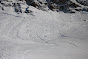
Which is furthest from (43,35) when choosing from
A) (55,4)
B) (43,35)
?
(55,4)

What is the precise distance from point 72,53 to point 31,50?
65cm

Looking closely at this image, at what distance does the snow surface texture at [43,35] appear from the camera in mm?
1592

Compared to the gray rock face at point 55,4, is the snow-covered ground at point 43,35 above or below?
below

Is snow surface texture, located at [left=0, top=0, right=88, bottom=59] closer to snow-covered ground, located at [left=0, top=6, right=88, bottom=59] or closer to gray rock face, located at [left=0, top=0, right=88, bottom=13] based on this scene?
snow-covered ground, located at [left=0, top=6, right=88, bottom=59]

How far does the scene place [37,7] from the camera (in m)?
3.42

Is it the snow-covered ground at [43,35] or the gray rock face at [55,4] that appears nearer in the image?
the snow-covered ground at [43,35]

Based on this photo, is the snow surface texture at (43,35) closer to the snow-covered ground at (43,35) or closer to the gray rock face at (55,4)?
the snow-covered ground at (43,35)

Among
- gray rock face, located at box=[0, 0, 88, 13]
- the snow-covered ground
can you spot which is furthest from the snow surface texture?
gray rock face, located at box=[0, 0, 88, 13]

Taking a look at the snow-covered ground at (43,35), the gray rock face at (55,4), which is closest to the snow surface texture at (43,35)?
the snow-covered ground at (43,35)

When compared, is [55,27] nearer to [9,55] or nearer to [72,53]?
[72,53]

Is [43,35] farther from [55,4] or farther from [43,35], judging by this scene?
[55,4]

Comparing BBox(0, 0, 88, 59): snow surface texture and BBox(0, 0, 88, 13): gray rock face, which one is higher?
BBox(0, 0, 88, 13): gray rock face

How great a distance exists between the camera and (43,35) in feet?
7.71

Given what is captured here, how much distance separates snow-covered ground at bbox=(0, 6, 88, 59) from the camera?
159 centimetres
